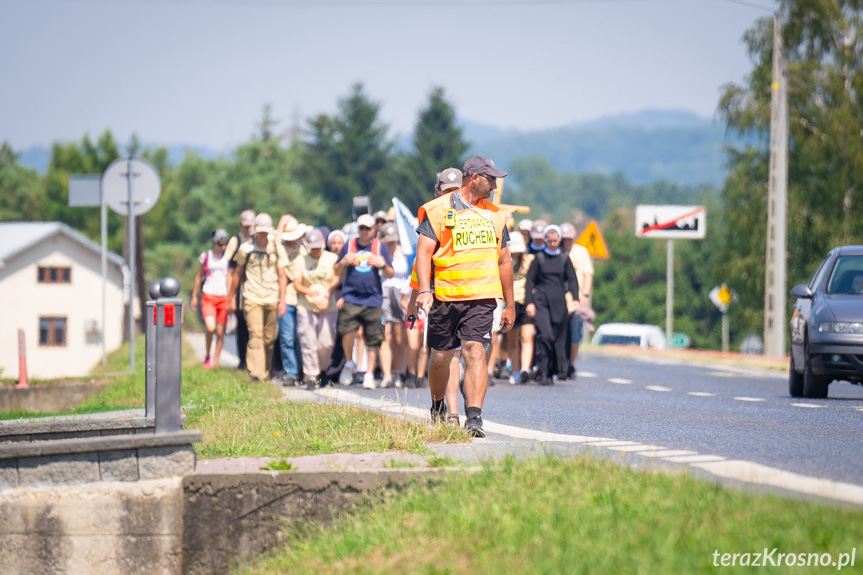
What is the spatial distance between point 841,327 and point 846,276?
3.48ft

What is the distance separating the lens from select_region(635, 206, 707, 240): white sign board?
2864 cm

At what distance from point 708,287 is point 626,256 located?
8.21 m

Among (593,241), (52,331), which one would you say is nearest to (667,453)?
(593,241)

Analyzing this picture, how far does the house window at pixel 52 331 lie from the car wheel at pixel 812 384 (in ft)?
174

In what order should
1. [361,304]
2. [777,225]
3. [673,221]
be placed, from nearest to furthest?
[361,304]
[777,225]
[673,221]

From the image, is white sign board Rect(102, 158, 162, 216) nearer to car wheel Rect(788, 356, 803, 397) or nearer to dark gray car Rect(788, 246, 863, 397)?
dark gray car Rect(788, 246, 863, 397)

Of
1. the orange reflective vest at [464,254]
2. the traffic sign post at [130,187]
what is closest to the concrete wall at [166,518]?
the orange reflective vest at [464,254]

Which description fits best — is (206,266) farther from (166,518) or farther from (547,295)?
(166,518)

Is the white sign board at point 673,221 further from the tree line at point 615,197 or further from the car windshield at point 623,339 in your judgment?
the car windshield at point 623,339

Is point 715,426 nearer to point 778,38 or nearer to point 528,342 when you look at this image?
point 528,342

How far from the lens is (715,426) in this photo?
32.6 feet

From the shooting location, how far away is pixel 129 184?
15.6 metres

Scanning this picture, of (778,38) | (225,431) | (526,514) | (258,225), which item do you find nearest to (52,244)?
(778,38)

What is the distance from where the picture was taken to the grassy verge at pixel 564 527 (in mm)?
4766
